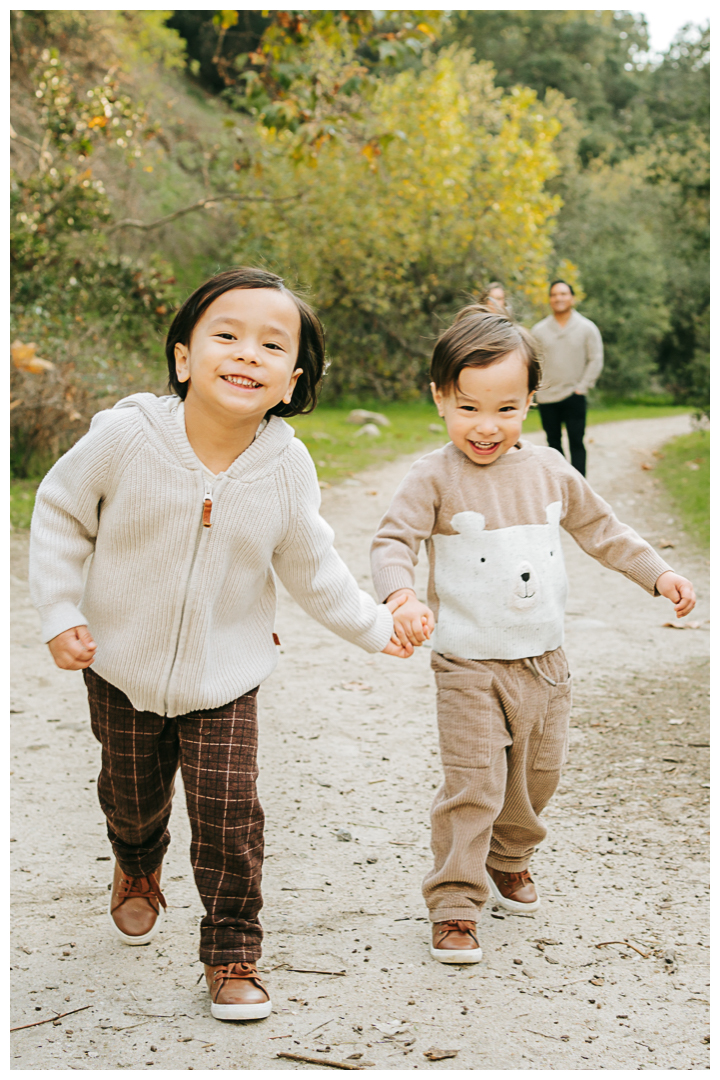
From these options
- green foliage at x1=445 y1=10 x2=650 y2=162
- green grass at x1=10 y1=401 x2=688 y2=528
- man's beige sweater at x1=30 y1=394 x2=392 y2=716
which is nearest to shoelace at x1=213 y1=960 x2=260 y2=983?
man's beige sweater at x1=30 y1=394 x2=392 y2=716

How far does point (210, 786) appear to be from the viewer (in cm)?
231

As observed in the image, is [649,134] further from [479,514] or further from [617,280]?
[479,514]

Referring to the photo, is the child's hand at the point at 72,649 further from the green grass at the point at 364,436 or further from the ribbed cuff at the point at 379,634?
the green grass at the point at 364,436

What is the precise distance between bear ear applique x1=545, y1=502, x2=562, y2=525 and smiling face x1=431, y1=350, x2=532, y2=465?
8.1 inches

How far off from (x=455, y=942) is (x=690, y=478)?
9516mm

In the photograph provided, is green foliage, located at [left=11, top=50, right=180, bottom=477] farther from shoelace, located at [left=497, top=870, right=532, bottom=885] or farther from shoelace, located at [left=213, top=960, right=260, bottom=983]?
shoelace, located at [left=213, top=960, right=260, bottom=983]

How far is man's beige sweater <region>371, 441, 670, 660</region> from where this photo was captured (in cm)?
262

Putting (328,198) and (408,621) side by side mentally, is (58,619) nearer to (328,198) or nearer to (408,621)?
(408,621)

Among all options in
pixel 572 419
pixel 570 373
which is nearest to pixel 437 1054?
pixel 572 419

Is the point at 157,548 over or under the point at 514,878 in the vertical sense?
over

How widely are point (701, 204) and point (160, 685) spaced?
629 inches

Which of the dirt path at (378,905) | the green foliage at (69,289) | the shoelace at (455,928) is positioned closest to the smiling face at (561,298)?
the green foliage at (69,289)

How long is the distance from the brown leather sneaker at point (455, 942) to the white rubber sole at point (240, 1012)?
0.50m

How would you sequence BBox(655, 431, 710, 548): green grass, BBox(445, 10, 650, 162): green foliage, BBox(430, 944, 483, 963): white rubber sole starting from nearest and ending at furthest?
BBox(430, 944, 483, 963): white rubber sole < BBox(655, 431, 710, 548): green grass < BBox(445, 10, 650, 162): green foliage
